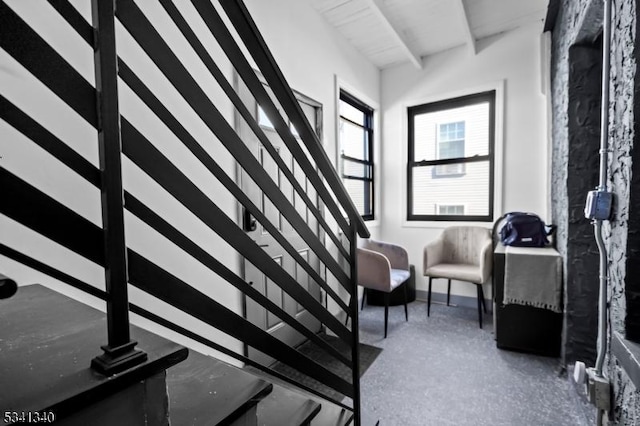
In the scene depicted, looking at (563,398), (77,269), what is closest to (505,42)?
(563,398)

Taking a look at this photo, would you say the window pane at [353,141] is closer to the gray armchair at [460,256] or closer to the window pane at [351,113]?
the window pane at [351,113]

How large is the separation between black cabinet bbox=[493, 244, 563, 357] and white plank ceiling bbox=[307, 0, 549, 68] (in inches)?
89.0

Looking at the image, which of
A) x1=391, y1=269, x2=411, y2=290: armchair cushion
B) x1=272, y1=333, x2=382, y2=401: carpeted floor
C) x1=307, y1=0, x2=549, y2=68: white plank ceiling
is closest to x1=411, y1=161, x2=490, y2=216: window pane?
x1=391, y1=269, x2=411, y2=290: armchair cushion

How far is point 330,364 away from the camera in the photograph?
2215 mm

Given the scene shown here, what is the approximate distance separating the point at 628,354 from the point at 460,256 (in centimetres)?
240

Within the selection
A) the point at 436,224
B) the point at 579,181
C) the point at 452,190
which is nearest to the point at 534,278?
the point at 579,181

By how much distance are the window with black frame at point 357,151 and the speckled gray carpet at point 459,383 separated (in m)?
1.56

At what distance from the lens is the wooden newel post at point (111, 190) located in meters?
0.49

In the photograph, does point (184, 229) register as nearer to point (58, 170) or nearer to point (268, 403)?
point (58, 170)

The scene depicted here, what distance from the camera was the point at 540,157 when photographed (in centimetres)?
296

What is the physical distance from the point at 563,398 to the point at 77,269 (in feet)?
8.93

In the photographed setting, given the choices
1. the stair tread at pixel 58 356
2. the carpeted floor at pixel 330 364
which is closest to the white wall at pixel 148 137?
the stair tread at pixel 58 356

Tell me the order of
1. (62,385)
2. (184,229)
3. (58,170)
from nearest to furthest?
(62,385)
(58,170)
(184,229)

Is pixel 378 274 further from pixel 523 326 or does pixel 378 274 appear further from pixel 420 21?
pixel 420 21
